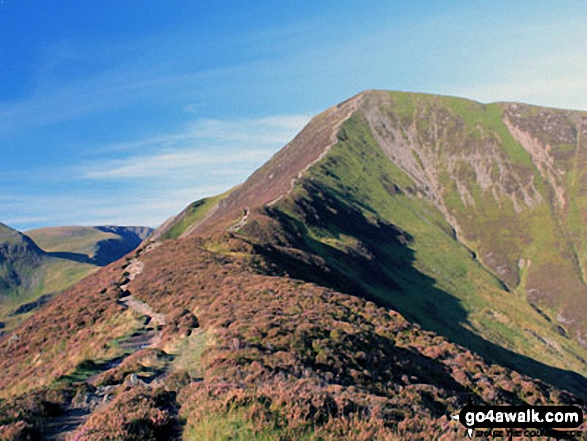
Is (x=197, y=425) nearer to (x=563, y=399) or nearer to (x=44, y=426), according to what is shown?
(x=44, y=426)

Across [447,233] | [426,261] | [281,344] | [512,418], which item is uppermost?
[447,233]

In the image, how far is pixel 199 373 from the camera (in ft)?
58.2

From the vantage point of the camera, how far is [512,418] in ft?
44.6

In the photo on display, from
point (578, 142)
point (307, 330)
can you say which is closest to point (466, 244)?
point (578, 142)

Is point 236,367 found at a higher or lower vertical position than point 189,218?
lower

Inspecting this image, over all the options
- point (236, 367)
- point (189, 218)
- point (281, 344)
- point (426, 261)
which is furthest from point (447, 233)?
point (236, 367)

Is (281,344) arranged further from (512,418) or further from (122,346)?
(512,418)

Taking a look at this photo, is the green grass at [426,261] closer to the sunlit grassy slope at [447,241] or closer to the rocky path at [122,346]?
the sunlit grassy slope at [447,241]

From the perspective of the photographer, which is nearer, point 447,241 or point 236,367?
point 236,367

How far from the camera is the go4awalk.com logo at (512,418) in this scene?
42.7ft

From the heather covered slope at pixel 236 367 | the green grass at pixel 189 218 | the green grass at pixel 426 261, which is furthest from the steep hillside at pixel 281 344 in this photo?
the green grass at pixel 189 218

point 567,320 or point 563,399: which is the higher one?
point 563,399

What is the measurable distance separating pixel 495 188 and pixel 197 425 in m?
195

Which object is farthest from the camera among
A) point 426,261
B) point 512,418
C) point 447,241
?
point 447,241
